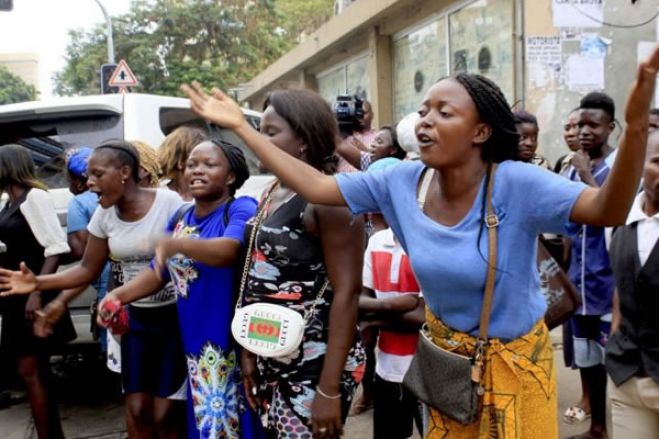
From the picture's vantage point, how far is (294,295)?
7.91 ft

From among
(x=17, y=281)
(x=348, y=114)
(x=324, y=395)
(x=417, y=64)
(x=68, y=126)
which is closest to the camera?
(x=324, y=395)

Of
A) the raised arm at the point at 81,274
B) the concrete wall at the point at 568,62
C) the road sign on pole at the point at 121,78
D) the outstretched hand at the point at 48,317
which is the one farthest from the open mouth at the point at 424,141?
the road sign on pole at the point at 121,78

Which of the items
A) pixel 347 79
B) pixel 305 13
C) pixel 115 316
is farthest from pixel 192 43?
pixel 115 316

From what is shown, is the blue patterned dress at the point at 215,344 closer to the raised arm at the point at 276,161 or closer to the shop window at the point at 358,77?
the raised arm at the point at 276,161

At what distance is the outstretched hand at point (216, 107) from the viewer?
2.13 metres

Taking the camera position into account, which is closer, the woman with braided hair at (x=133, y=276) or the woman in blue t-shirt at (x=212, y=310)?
the woman in blue t-shirt at (x=212, y=310)

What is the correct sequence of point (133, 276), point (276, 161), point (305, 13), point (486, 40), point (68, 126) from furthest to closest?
point (305, 13) < point (486, 40) < point (68, 126) < point (133, 276) < point (276, 161)

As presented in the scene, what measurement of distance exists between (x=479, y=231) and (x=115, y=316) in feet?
5.82

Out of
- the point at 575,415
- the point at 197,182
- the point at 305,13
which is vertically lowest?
the point at 575,415

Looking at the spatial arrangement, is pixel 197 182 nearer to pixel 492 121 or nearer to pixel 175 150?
pixel 492 121

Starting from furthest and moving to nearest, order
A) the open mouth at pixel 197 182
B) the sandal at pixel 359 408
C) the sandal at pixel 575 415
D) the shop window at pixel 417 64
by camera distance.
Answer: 1. the shop window at pixel 417 64
2. the sandal at pixel 359 408
3. the sandal at pixel 575 415
4. the open mouth at pixel 197 182

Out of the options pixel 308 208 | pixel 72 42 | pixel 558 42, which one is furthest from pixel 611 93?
pixel 72 42

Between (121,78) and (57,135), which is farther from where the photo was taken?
(121,78)

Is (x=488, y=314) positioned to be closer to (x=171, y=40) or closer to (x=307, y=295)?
(x=307, y=295)
